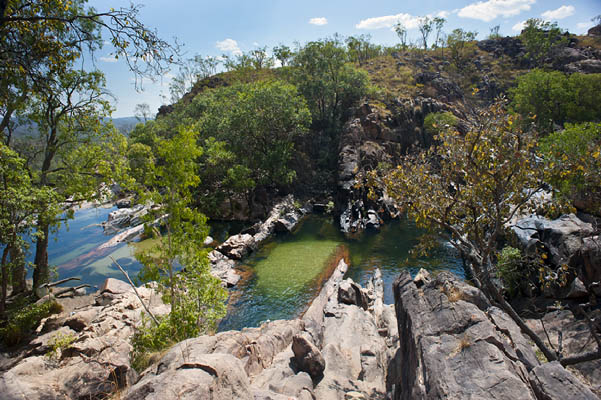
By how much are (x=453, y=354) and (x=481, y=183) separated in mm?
6019

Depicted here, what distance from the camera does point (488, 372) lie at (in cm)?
538

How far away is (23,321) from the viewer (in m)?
14.5

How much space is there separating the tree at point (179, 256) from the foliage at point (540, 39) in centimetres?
11193

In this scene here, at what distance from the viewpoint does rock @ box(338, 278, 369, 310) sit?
57.3 ft

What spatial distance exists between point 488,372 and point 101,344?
1342 cm

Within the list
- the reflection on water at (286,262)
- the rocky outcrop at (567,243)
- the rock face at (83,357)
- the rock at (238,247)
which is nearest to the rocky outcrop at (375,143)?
the reflection on water at (286,262)

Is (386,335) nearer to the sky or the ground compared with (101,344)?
nearer to the ground

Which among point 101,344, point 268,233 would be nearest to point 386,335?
point 101,344

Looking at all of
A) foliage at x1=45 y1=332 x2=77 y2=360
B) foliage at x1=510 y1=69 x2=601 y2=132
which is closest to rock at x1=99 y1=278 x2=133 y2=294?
foliage at x1=45 y1=332 x2=77 y2=360

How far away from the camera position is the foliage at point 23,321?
1372cm

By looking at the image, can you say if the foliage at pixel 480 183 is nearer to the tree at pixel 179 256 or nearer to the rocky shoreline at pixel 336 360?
the rocky shoreline at pixel 336 360

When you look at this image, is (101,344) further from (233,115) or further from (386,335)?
(233,115)

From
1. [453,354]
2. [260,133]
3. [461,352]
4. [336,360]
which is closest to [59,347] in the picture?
[336,360]

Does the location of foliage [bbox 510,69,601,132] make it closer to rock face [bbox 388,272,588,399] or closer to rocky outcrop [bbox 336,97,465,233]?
rocky outcrop [bbox 336,97,465,233]
